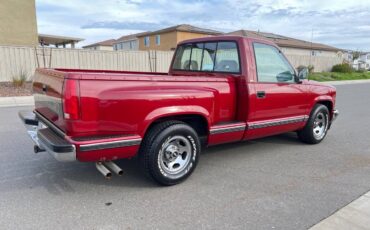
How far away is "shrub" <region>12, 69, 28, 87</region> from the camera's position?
45.8ft

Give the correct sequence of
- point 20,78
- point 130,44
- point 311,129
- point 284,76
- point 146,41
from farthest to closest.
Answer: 1. point 130,44
2. point 146,41
3. point 20,78
4. point 311,129
5. point 284,76

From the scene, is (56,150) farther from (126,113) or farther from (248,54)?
(248,54)

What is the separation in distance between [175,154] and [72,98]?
148 cm

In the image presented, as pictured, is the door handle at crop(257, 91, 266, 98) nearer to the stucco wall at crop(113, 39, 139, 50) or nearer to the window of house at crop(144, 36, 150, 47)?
the window of house at crop(144, 36, 150, 47)

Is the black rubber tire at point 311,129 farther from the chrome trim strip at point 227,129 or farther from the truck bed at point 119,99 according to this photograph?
the truck bed at point 119,99

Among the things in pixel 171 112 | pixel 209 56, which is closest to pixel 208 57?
pixel 209 56

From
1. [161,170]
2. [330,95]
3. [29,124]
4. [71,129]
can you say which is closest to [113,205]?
[161,170]

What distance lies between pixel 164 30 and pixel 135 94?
145ft

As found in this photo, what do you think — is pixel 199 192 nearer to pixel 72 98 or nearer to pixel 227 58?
pixel 72 98

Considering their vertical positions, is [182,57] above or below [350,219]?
above

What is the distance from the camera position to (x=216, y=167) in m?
4.45

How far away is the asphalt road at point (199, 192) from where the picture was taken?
298 centimetres

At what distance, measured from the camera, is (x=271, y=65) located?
4.79 meters

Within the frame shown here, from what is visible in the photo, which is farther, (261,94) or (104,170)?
(261,94)
